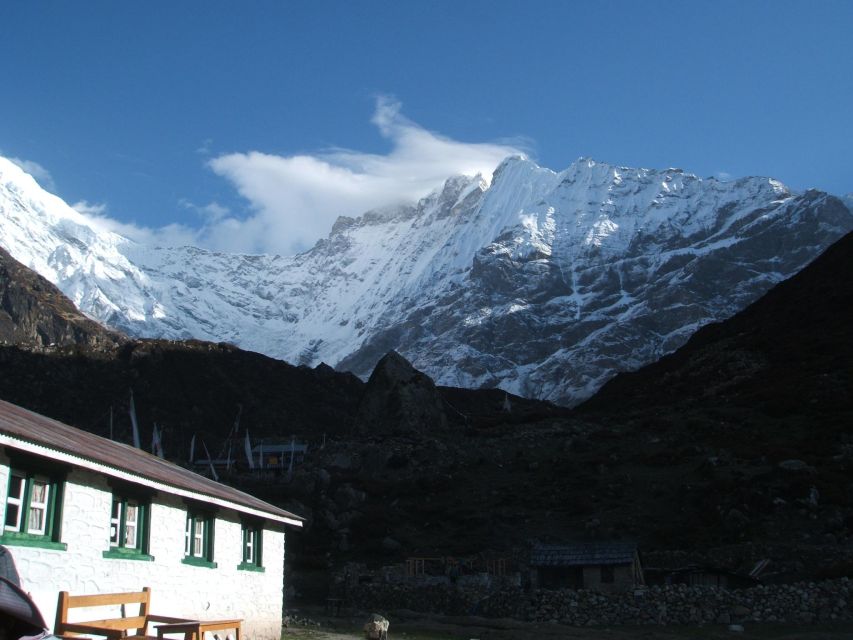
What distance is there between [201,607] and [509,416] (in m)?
68.1

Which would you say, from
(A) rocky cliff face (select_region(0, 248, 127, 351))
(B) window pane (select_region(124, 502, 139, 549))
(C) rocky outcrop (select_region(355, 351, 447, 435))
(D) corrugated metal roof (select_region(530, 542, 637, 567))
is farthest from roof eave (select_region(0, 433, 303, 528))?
(A) rocky cliff face (select_region(0, 248, 127, 351))

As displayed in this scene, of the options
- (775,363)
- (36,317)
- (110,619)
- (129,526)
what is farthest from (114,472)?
(36,317)

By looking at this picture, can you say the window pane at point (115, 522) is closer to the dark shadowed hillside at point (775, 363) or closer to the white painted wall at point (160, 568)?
the white painted wall at point (160, 568)

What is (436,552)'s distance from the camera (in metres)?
43.4

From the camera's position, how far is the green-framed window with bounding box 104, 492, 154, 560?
1563 centimetres

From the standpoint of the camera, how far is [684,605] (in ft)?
95.6

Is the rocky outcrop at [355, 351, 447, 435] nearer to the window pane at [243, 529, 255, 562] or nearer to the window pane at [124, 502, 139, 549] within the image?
the window pane at [243, 529, 255, 562]

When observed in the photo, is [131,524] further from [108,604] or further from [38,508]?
[38,508]

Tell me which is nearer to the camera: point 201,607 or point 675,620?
point 201,607

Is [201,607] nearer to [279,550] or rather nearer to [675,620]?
[279,550]

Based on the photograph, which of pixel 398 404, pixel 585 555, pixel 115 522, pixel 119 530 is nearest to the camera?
pixel 115 522

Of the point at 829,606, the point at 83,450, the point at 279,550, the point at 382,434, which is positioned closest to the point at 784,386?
the point at 382,434

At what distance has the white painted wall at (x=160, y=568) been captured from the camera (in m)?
13.7

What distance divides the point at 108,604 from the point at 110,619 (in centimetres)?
26
